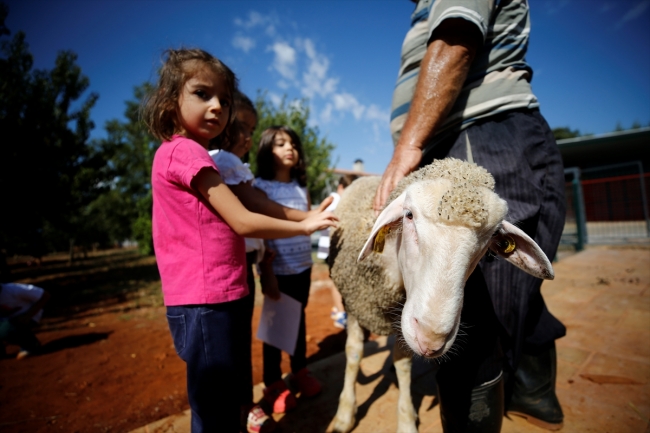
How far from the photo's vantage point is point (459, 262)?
1004 mm

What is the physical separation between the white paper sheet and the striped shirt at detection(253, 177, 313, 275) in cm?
25

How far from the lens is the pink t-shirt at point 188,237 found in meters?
1.31

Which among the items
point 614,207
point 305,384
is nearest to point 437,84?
point 305,384

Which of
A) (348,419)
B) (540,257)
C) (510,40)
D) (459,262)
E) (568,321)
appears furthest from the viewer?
(568,321)

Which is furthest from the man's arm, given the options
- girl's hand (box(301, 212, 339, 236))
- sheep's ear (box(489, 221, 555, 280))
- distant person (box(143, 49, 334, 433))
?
distant person (box(143, 49, 334, 433))

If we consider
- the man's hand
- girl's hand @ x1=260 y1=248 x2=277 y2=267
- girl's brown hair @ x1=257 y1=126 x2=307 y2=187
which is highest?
girl's brown hair @ x1=257 y1=126 x2=307 y2=187

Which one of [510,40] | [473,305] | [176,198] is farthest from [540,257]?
[176,198]

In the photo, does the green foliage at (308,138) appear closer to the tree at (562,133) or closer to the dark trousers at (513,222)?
the dark trousers at (513,222)

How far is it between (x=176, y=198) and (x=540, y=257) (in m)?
1.48

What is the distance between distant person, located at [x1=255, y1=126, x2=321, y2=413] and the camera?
7.43 feet

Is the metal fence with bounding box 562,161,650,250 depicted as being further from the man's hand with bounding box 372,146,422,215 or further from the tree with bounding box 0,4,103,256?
the tree with bounding box 0,4,103,256

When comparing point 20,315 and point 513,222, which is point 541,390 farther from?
point 20,315

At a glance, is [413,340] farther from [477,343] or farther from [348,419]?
[348,419]

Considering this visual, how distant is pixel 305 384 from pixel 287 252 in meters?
0.99
